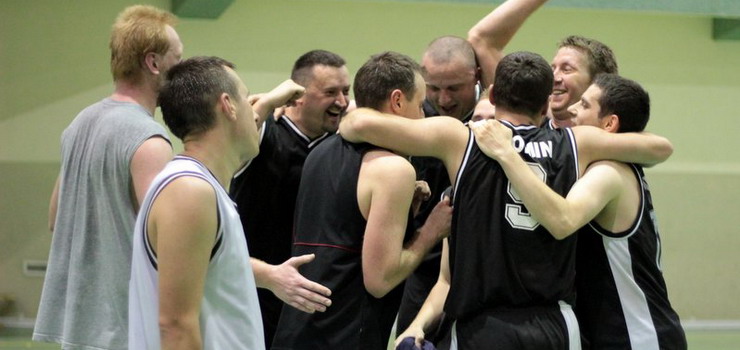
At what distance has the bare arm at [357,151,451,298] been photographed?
3031 millimetres

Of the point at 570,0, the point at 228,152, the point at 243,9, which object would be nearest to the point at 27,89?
the point at 243,9

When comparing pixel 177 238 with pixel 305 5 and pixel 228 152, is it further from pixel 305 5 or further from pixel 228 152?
pixel 305 5

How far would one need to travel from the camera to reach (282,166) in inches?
158

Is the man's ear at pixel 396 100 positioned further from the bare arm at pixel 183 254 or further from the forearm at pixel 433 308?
the bare arm at pixel 183 254

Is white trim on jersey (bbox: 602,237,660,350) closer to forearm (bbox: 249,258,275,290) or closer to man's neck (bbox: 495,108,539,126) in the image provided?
man's neck (bbox: 495,108,539,126)

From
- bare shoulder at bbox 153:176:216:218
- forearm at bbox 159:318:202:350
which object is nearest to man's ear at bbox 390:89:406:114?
bare shoulder at bbox 153:176:216:218

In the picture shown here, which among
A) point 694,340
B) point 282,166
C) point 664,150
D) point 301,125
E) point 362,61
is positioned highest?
point 664,150

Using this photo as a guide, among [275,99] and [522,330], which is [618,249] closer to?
[522,330]

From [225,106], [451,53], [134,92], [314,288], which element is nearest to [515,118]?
[314,288]

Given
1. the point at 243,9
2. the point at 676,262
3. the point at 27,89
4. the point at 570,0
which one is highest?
the point at 570,0

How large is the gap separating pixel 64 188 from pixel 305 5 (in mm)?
6647

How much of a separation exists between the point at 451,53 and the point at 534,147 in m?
1.10

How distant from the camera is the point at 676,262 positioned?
1018 centimetres

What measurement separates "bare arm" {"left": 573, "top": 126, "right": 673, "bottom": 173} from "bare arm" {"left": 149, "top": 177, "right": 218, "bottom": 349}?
142 centimetres
